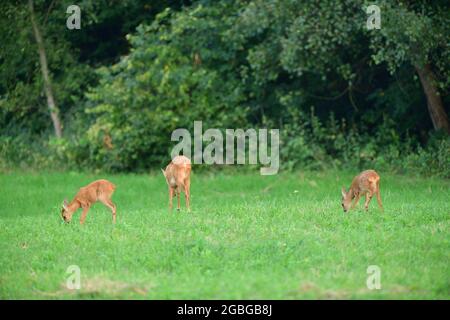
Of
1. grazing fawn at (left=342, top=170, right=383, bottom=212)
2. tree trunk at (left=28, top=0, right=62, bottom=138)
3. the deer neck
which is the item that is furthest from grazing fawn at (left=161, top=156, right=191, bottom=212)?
tree trunk at (left=28, top=0, right=62, bottom=138)

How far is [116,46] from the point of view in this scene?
31.5 metres

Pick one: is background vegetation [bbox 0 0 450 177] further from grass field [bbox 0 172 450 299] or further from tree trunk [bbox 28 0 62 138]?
grass field [bbox 0 172 450 299]

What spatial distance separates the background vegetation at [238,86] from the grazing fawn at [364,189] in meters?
6.38

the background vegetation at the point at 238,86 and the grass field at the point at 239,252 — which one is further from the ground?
the background vegetation at the point at 238,86

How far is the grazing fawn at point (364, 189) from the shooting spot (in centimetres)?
1548

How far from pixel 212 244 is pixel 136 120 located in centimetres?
1309

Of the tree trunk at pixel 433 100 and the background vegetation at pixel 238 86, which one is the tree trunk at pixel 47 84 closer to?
the background vegetation at pixel 238 86

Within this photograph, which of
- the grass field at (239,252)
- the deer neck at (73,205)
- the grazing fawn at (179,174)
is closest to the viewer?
the grass field at (239,252)

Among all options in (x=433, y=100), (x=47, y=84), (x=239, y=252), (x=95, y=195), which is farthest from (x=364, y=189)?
(x=47, y=84)

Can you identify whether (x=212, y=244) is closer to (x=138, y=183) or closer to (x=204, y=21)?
(x=138, y=183)

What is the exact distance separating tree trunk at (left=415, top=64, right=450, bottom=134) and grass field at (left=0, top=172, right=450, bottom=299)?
5615 mm

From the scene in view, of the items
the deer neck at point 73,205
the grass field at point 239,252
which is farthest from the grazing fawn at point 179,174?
the deer neck at point 73,205

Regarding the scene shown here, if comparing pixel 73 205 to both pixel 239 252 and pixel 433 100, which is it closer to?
pixel 239 252
